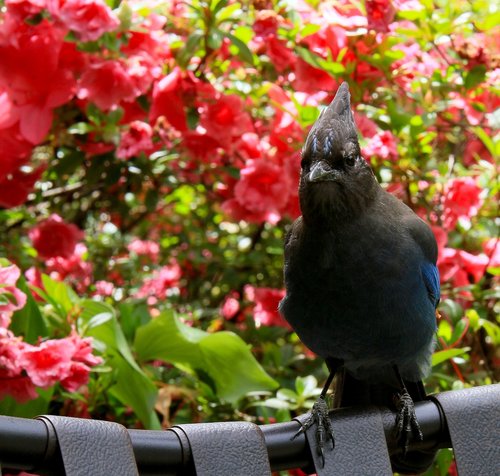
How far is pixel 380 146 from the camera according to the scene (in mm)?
2490

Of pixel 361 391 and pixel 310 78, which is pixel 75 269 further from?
pixel 361 391

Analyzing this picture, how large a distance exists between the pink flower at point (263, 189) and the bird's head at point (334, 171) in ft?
1.82

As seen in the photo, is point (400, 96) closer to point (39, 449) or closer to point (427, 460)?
point (427, 460)

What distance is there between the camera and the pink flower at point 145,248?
3.49m

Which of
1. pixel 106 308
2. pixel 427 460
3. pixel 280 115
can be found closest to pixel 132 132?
pixel 280 115

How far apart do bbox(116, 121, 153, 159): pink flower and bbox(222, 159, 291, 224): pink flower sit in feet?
0.90

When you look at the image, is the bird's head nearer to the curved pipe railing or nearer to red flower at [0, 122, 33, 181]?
the curved pipe railing

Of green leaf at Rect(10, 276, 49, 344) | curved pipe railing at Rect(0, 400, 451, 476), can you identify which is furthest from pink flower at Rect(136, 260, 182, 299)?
curved pipe railing at Rect(0, 400, 451, 476)

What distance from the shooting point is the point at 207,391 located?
7.73 ft

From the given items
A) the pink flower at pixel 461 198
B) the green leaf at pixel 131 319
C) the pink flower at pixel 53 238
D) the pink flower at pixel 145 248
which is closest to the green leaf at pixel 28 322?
the green leaf at pixel 131 319

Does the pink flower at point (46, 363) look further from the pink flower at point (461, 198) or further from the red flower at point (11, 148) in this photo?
the pink flower at point (461, 198)

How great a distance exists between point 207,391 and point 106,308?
34 centimetres

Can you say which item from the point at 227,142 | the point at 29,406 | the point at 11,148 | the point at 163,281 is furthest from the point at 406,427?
the point at 163,281

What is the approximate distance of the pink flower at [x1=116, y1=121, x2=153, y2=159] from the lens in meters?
2.60
